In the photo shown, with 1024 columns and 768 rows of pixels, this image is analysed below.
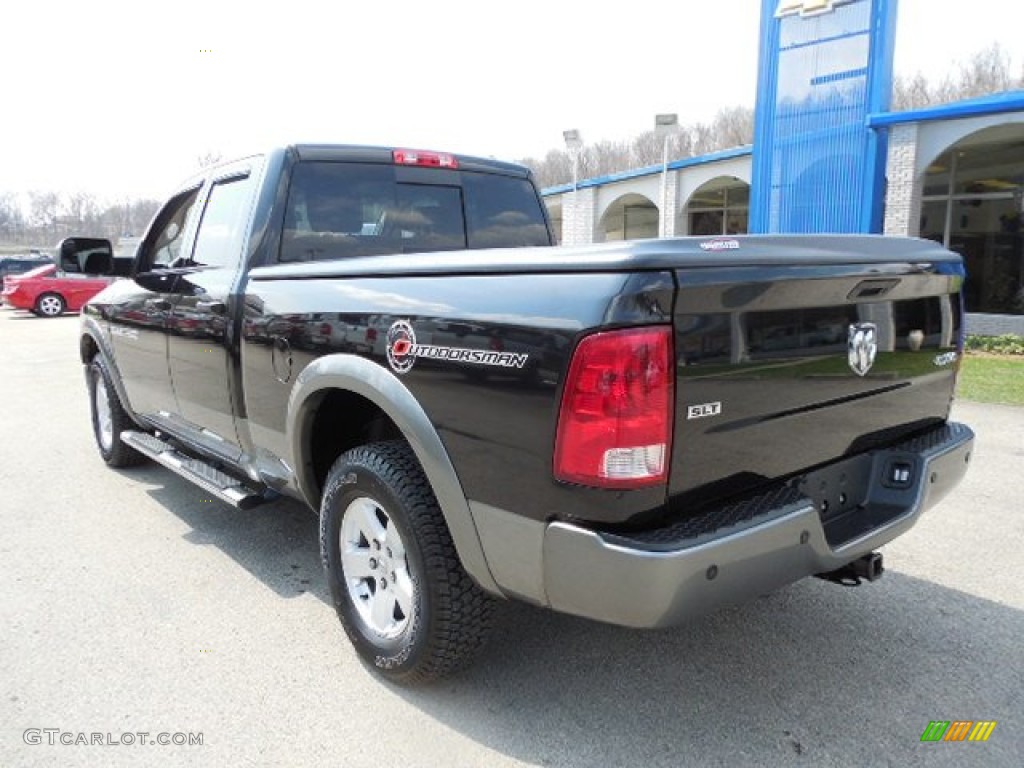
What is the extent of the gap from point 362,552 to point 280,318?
1.02m

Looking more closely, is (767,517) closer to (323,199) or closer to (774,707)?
(774,707)

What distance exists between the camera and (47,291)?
21531 mm

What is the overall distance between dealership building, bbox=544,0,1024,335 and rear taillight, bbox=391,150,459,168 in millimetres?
11260

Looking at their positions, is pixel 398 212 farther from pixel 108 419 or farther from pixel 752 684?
pixel 108 419

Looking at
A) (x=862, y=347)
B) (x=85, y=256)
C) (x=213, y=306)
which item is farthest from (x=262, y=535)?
(x=862, y=347)

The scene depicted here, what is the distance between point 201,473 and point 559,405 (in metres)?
2.61

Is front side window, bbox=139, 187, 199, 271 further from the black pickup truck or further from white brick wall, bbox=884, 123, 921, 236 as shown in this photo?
white brick wall, bbox=884, 123, 921, 236

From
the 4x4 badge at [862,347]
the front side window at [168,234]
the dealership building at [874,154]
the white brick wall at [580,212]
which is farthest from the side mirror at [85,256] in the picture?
the white brick wall at [580,212]

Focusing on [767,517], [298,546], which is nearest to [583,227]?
[298,546]

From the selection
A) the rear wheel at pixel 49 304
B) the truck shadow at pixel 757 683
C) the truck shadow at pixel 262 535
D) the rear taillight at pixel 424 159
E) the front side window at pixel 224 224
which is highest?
Result: the rear taillight at pixel 424 159

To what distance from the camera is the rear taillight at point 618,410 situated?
6.37 feet

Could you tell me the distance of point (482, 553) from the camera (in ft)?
7.64

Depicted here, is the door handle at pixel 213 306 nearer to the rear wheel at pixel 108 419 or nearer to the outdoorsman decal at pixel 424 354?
the outdoorsman decal at pixel 424 354

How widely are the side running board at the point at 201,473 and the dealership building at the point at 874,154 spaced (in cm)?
1270
